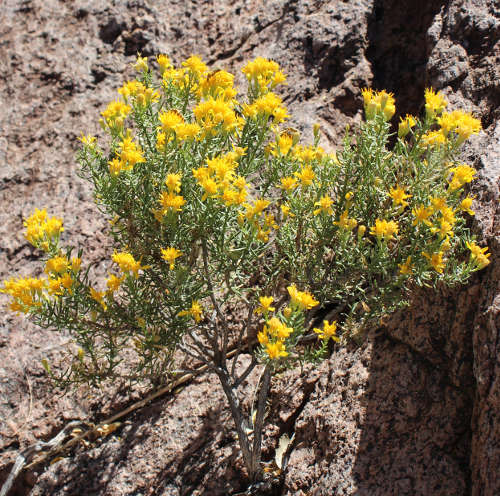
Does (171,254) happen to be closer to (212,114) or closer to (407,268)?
(212,114)

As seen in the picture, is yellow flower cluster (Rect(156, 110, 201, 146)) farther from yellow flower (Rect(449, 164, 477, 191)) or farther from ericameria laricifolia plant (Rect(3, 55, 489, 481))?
yellow flower (Rect(449, 164, 477, 191))

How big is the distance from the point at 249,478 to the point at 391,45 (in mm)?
3031

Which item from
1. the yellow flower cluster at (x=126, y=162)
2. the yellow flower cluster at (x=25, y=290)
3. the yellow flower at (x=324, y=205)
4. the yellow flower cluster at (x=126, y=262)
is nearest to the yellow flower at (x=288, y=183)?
the yellow flower at (x=324, y=205)

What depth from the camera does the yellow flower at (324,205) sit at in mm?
2258

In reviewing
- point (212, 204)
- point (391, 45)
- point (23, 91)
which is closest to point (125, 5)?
point (23, 91)

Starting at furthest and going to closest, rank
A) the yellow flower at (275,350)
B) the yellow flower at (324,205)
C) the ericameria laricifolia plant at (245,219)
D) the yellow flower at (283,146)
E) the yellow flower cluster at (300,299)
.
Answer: the yellow flower at (283,146), the yellow flower at (324,205), the ericameria laricifolia plant at (245,219), the yellow flower cluster at (300,299), the yellow flower at (275,350)

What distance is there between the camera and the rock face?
2.34m

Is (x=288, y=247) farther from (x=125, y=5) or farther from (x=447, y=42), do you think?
(x=125, y=5)

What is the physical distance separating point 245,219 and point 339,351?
0.93m

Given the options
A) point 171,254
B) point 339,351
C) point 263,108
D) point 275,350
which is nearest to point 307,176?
point 263,108

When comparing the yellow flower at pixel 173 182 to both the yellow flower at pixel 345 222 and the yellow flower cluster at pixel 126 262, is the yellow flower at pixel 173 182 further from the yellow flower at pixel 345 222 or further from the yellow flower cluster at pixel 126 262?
the yellow flower at pixel 345 222

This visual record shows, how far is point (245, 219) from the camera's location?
2.48 m

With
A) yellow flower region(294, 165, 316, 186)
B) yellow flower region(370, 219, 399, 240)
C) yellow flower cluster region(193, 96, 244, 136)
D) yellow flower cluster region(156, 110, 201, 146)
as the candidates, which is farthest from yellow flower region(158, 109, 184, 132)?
yellow flower region(370, 219, 399, 240)

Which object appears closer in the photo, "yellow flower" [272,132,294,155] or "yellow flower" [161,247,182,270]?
"yellow flower" [161,247,182,270]
